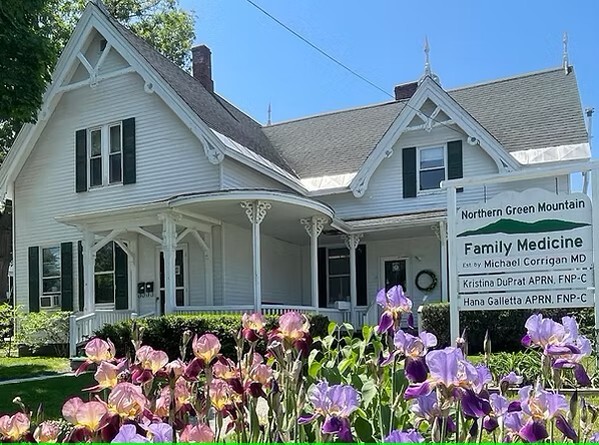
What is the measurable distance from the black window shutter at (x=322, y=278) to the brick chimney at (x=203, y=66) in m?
6.07

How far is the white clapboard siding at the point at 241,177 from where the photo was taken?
1477 centimetres

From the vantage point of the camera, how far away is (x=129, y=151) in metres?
16.1

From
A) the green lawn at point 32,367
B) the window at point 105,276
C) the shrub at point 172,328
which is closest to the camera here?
the shrub at point 172,328

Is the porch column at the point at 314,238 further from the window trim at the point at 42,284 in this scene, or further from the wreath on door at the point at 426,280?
the window trim at the point at 42,284

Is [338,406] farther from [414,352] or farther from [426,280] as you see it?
[426,280]

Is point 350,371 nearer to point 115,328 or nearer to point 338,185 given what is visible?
point 115,328

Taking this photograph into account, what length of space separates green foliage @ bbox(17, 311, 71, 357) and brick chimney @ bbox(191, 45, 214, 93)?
800cm

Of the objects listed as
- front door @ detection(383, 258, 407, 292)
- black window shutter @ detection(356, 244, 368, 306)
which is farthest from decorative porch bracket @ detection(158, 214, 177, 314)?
front door @ detection(383, 258, 407, 292)

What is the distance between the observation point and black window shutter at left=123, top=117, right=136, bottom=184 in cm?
1594

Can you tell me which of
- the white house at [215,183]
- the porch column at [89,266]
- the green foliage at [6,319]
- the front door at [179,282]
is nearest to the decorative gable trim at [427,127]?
the white house at [215,183]

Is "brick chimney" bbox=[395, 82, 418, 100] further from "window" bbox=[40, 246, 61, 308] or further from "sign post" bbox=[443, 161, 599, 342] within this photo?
"sign post" bbox=[443, 161, 599, 342]

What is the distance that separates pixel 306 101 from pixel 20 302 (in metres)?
13.5

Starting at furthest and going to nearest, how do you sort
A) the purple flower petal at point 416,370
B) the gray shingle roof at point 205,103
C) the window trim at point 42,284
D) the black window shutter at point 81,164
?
1. the window trim at point 42,284
2. the black window shutter at point 81,164
3. the gray shingle roof at point 205,103
4. the purple flower petal at point 416,370

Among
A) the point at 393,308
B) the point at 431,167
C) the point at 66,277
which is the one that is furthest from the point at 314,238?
the point at 393,308
